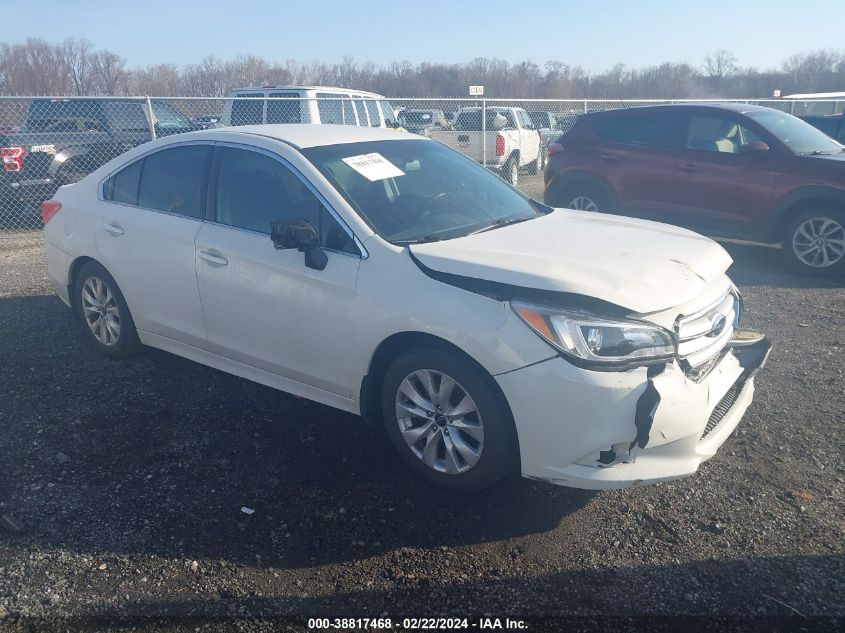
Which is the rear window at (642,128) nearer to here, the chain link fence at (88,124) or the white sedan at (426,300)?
the chain link fence at (88,124)

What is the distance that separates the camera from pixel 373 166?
13.7ft

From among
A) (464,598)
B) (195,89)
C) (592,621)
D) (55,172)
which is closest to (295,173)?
(464,598)

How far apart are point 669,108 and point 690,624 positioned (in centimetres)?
716

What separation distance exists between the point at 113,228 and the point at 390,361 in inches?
98.4

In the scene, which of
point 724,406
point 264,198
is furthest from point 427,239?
point 724,406

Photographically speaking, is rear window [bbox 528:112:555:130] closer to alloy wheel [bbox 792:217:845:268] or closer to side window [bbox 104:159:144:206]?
alloy wheel [bbox 792:217:845:268]

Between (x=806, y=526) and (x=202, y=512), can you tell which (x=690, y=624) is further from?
(x=202, y=512)

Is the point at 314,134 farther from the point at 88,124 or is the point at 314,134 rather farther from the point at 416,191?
the point at 88,124

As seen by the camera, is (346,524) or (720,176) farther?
(720,176)

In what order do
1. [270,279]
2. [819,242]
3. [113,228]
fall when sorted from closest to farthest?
[270,279] < [113,228] < [819,242]

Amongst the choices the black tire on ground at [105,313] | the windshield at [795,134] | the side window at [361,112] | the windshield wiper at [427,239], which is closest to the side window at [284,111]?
the side window at [361,112]

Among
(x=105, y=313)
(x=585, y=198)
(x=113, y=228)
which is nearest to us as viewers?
(x=113, y=228)

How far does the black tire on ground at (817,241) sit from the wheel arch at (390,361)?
5870 mm

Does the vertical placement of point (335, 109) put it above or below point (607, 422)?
above
